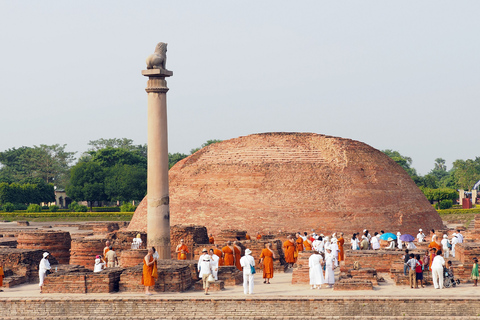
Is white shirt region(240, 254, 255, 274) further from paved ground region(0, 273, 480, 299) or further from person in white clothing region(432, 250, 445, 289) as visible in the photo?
person in white clothing region(432, 250, 445, 289)

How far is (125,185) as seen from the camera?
205ft

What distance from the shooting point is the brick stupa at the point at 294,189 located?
27.9m

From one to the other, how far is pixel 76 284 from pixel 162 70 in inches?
245

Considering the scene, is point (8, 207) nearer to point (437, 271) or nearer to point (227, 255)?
point (227, 255)

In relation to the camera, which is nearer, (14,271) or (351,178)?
(14,271)

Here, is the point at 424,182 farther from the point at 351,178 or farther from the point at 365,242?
the point at 365,242

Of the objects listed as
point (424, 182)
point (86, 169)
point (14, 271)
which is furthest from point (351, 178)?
point (424, 182)

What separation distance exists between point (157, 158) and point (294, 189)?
1160 centimetres

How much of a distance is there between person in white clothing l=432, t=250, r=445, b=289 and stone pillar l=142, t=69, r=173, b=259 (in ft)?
23.4

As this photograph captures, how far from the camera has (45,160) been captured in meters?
87.3

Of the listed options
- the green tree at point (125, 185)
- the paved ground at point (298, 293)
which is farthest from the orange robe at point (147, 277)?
the green tree at point (125, 185)

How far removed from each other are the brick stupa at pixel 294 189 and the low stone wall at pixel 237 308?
13.9 metres

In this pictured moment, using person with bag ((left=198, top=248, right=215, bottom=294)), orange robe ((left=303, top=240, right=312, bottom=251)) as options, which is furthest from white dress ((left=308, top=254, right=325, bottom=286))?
orange robe ((left=303, top=240, right=312, bottom=251))

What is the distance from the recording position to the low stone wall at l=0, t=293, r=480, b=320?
13.0 metres
